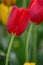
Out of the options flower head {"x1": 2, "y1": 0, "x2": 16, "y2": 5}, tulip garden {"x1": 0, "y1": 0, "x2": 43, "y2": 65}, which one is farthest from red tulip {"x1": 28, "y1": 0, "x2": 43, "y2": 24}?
flower head {"x1": 2, "y1": 0, "x2": 16, "y2": 5}

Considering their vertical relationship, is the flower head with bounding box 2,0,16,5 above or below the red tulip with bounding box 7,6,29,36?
above

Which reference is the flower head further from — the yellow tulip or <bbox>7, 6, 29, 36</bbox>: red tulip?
<bbox>7, 6, 29, 36</bbox>: red tulip

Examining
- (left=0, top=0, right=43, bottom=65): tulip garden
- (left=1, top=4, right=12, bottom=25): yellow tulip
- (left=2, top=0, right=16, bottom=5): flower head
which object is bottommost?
(left=0, top=0, right=43, bottom=65): tulip garden

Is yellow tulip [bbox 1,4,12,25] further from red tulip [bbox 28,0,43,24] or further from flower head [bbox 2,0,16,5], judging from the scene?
red tulip [bbox 28,0,43,24]

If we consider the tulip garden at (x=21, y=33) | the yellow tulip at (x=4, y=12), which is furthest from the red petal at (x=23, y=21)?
the yellow tulip at (x=4, y=12)

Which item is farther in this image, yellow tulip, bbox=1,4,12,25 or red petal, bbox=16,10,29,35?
yellow tulip, bbox=1,4,12,25

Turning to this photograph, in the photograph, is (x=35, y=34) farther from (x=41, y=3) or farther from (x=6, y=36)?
(x=41, y=3)

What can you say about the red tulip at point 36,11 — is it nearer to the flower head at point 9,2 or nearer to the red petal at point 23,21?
A: the red petal at point 23,21
